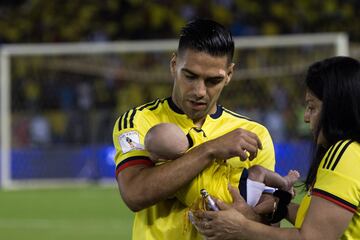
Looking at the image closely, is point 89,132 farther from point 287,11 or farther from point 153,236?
point 153,236

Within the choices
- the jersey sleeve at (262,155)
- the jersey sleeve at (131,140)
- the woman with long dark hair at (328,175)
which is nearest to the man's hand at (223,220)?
the woman with long dark hair at (328,175)

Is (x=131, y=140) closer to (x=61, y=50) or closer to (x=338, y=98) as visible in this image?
(x=338, y=98)

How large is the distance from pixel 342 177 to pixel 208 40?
895mm

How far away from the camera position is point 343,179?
3.53m

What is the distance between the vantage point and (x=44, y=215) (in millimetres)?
12250

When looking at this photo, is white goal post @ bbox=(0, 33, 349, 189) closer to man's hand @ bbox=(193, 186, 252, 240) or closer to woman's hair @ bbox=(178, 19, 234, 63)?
woman's hair @ bbox=(178, 19, 234, 63)

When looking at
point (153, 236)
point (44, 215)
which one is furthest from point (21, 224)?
point (153, 236)

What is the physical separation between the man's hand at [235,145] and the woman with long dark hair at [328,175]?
0.62ft

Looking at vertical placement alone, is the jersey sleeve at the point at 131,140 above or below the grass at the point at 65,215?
above

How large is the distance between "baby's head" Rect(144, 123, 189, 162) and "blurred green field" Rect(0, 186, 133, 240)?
243 inches

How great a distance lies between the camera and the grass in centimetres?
1042

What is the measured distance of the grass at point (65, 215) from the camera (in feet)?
34.2

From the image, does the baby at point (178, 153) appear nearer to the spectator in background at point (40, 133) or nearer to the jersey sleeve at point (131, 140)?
the jersey sleeve at point (131, 140)

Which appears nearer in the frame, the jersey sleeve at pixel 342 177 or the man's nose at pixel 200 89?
the jersey sleeve at pixel 342 177
